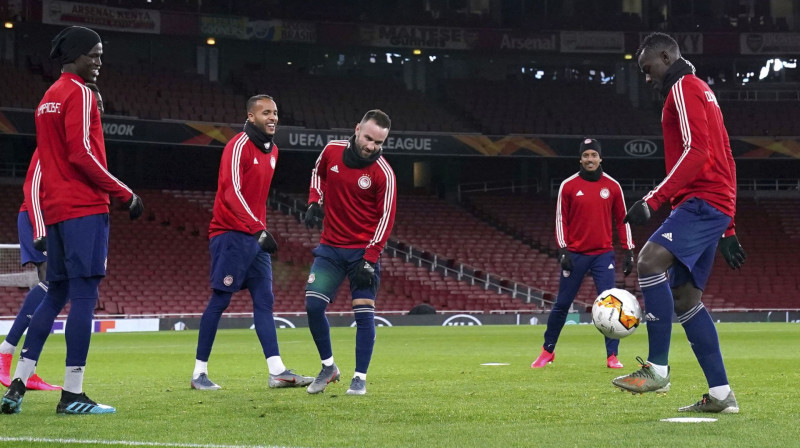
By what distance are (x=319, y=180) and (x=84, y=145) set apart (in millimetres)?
2369

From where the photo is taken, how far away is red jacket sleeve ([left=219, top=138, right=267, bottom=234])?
8.38m

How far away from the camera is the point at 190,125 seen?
34.3m

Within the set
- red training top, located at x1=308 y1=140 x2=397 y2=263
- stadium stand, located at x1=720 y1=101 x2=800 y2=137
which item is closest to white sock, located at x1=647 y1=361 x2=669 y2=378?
red training top, located at x1=308 y1=140 x2=397 y2=263

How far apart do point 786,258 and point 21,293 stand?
24887 mm

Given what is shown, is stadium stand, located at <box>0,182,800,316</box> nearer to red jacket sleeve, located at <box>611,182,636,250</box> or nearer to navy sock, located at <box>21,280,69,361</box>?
red jacket sleeve, located at <box>611,182,636,250</box>

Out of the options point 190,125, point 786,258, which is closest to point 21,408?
point 190,125

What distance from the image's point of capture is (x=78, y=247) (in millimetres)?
6492

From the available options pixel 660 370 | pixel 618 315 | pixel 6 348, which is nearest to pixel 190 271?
pixel 6 348

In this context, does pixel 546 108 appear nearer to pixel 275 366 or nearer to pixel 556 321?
pixel 556 321

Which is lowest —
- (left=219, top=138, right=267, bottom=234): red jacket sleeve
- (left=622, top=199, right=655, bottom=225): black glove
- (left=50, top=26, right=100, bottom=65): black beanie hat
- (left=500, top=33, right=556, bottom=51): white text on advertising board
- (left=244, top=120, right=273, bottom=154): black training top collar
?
(left=622, top=199, right=655, bottom=225): black glove

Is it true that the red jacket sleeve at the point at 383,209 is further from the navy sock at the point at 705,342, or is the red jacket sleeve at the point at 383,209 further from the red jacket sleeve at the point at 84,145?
the navy sock at the point at 705,342

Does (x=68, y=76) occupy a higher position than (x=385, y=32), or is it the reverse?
(x=385, y=32)

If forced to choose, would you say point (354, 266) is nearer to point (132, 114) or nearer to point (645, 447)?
point (645, 447)

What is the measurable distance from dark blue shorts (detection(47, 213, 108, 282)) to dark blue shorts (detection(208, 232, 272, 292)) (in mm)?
→ 2105
